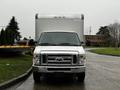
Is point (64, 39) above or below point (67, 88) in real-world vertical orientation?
above

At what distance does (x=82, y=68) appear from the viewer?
13.5 metres

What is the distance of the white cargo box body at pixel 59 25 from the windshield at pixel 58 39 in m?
1.31

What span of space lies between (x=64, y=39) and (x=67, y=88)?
306cm

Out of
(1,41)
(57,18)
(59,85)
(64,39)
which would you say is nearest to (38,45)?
(64,39)

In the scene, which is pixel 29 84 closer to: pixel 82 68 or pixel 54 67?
pixel 54 67

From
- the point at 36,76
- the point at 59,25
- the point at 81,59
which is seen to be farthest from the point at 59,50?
the point at 59,25

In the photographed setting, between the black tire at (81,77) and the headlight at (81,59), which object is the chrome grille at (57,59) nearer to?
the headlight at (81,59)

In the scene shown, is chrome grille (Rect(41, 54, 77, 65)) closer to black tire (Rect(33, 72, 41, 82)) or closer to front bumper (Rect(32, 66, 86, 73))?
front bumper (Rect(32, 66, 86, 73))

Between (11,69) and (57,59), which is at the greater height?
(57,59)

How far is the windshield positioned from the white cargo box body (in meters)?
1.31

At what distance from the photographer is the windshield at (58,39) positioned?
1474 cm

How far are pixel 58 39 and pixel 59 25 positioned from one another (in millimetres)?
2239

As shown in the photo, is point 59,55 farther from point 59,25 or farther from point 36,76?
point 59,25

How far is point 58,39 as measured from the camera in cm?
1510
